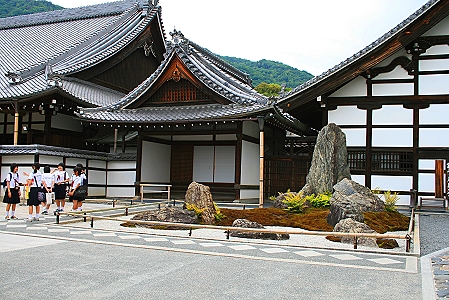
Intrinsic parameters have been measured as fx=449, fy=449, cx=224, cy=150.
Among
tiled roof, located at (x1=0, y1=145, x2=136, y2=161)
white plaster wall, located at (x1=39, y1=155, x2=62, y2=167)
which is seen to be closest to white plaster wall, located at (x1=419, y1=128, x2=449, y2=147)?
tiled roof, located at (x1=0, y1=145, x2=136, y2=161)

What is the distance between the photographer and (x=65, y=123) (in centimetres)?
2364

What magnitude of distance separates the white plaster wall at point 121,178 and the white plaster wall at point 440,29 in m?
14.7

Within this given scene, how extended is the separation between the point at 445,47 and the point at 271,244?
13.0 meters

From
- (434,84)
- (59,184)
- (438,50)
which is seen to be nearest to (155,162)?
(59,184)

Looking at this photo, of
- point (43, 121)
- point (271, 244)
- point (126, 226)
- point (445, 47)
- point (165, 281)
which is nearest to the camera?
point (165, 281)

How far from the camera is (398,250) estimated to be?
29.5ft

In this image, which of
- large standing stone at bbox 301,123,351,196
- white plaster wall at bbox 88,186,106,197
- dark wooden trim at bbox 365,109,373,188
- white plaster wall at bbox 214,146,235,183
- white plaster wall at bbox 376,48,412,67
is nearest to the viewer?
large standing stone at bbox 301,123,351,196

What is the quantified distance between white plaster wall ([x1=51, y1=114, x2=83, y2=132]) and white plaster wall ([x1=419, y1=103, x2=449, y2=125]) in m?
17.1

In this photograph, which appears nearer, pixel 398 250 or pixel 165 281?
pixel 165 281

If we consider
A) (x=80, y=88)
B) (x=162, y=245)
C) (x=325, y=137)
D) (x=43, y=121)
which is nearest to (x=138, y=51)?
(x=80, y=88)

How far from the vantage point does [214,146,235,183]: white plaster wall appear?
2109 cm

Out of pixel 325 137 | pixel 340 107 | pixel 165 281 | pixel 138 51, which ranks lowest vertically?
pixel 165 281

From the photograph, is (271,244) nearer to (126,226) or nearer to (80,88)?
(126,226)

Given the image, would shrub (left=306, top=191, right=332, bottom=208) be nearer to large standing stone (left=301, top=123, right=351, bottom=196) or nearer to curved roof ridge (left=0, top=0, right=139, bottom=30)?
large standing stone (left=301, top=123, right=351, bottom=196)
